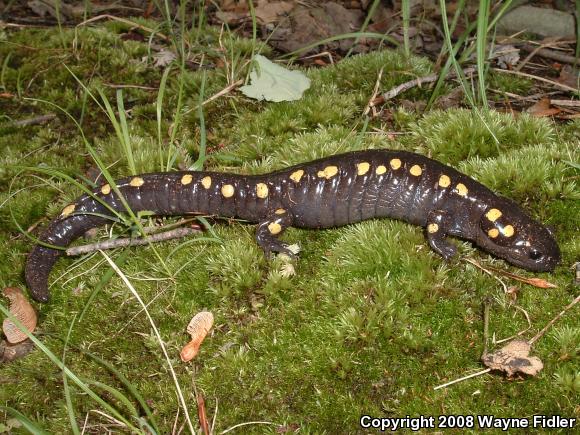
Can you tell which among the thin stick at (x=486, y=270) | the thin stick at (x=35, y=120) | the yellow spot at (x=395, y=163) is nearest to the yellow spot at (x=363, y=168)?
the yellow spot at (x=395, y=163)

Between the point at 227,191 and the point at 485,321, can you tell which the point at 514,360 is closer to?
the point at 485,321

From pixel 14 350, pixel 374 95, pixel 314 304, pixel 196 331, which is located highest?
pixel 374 95

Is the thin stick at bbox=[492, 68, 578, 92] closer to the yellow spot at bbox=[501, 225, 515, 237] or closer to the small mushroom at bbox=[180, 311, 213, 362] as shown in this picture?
the yellow spot at bbox=[501, 225, 515, 237]

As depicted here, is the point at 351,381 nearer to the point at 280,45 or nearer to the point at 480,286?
the point at 480,286

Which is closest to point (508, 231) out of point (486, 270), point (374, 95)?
point (486, 270)

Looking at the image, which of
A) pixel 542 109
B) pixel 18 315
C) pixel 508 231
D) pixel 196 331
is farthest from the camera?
pixel 542 109

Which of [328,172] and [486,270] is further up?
[328,172]

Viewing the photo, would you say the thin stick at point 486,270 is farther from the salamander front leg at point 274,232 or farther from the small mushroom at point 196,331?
the small mushroom at point 196,331
